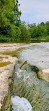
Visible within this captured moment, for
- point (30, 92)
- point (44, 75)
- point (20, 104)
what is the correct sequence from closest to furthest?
point (20, 104) < point (30, 92) < point (44, 75)

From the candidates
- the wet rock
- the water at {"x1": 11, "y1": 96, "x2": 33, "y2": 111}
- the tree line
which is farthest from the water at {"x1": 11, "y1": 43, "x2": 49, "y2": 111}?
the tree line

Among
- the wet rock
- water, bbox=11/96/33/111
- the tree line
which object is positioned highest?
the tree line

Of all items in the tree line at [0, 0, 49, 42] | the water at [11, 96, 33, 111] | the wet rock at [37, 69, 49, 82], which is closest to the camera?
the water at [11, 96, 33, 111]

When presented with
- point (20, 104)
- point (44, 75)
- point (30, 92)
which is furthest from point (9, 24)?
point (20, 104)

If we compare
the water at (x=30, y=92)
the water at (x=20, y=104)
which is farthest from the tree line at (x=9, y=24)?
the water at (x=20, y=104)

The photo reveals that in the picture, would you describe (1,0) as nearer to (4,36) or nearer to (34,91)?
(4,36)

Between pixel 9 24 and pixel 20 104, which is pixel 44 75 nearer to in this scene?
pixel 20 104

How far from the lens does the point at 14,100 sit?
11.5ft

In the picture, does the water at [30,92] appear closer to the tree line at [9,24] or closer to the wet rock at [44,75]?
the wet rock at [44,75]

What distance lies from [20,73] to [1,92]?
8.57ft

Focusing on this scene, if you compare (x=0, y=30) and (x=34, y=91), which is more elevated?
(x=0, y=30)

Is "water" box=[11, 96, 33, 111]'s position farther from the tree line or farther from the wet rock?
the tree line

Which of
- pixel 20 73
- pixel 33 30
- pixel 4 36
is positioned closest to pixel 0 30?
pixel 4 36

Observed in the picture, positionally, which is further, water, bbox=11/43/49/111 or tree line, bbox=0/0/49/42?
tree line, bbox=0/0/49/42
